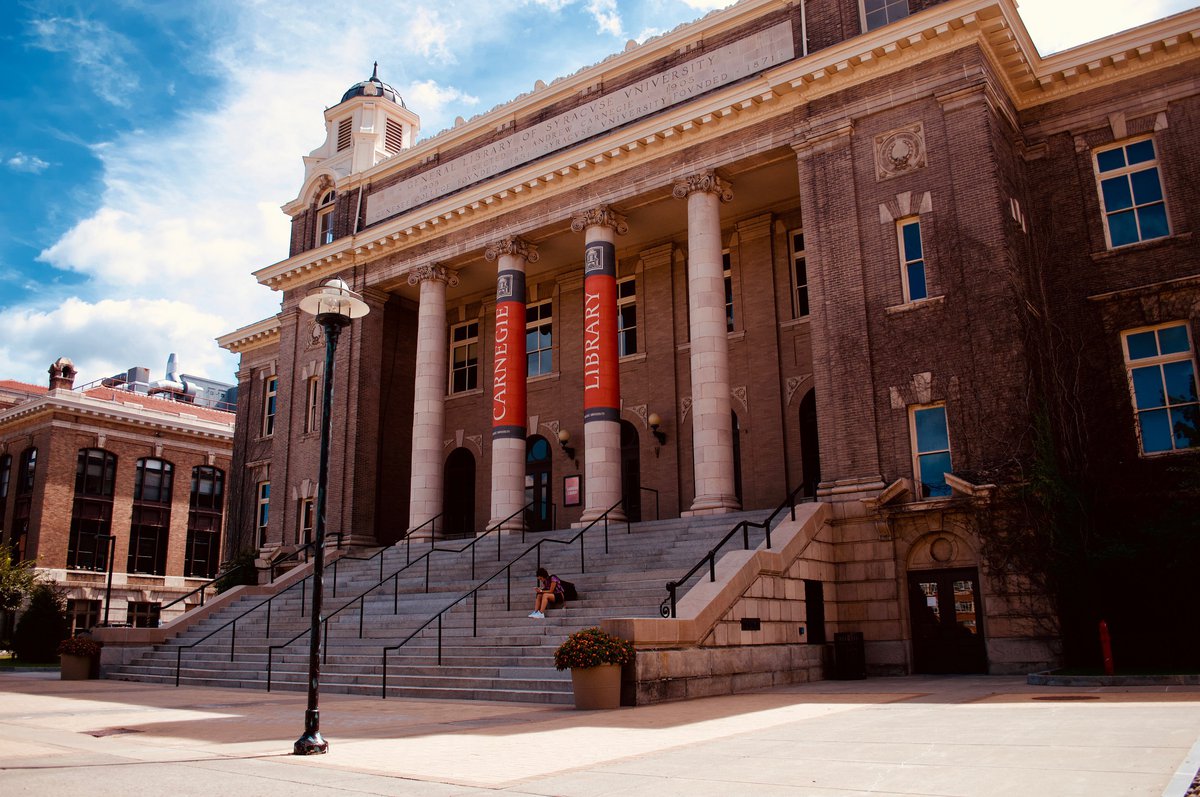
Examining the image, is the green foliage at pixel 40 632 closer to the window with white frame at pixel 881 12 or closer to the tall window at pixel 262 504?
the tall window at pixel 262 504

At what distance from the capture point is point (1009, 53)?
2288 centimetres

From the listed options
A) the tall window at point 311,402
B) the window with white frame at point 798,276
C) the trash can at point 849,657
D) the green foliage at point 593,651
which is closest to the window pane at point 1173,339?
the window with white frame at point 798,276

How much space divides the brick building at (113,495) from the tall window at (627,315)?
33.1 metres

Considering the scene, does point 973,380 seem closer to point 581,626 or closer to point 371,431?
point 581,626

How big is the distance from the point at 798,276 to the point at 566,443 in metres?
9.24

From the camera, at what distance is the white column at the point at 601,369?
26125mm

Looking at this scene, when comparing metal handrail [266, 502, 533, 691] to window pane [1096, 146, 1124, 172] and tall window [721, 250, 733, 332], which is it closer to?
tall window [721, 250, 733, 332]

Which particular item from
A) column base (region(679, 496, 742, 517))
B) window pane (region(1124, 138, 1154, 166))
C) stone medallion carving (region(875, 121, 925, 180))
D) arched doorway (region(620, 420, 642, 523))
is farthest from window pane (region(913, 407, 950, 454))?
arched doorway (region(620, 420, 642, 523))

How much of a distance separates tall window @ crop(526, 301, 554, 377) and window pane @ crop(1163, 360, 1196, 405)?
18.7 metres

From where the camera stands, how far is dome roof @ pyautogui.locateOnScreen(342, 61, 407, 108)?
37.1m

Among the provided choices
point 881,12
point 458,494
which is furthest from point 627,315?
point 881,12

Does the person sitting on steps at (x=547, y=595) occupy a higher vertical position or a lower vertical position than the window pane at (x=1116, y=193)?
lower

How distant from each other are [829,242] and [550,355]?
1284cm

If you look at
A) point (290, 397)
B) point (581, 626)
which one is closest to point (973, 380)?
point (581, 626)
